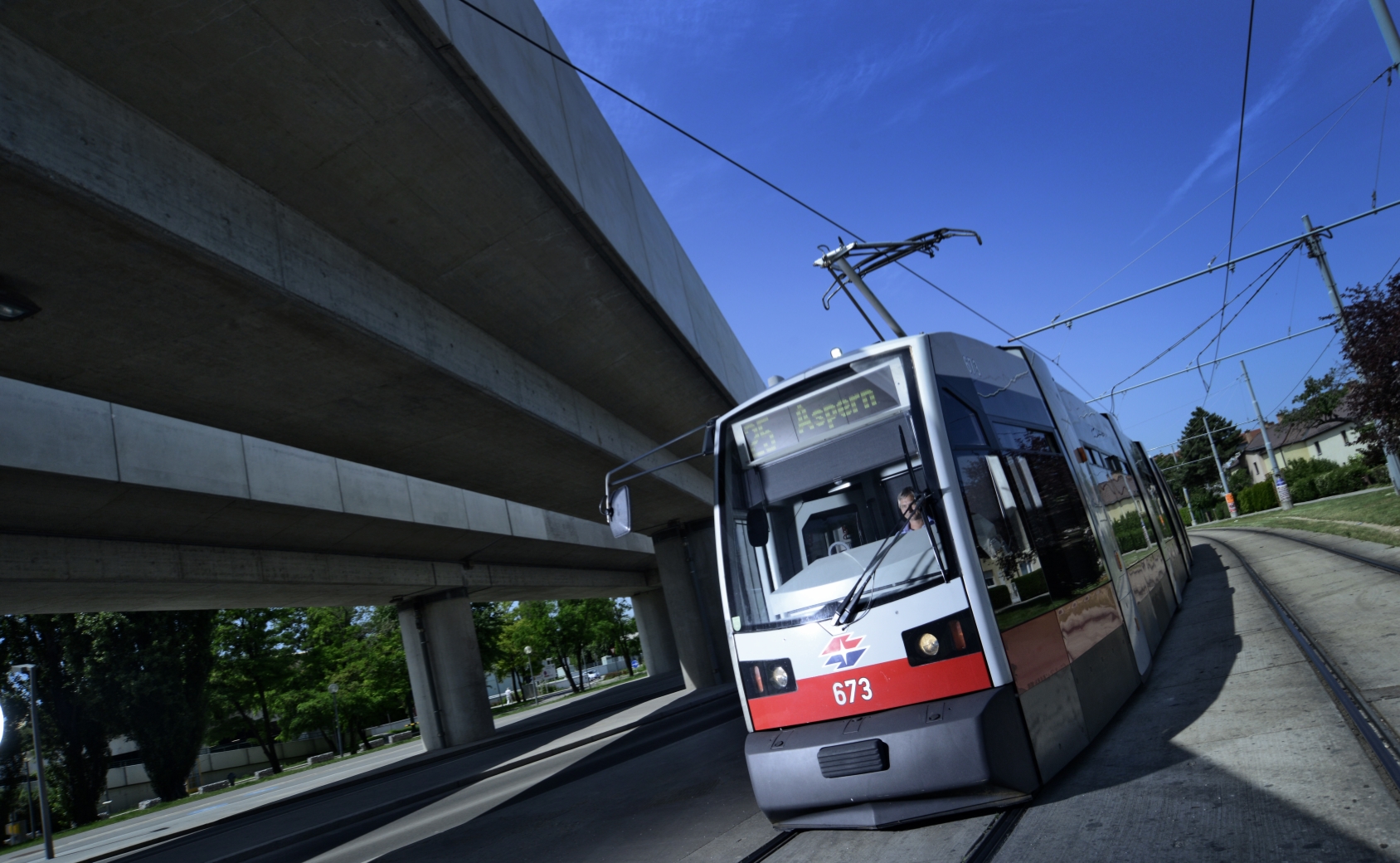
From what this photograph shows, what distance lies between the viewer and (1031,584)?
560cm

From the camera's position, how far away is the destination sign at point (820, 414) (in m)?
5.80

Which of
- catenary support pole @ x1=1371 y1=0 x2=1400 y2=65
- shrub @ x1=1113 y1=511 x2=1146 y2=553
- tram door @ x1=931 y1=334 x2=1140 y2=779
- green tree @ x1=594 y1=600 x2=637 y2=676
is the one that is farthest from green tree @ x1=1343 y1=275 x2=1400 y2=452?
green tree @ x1=594 y1=600 x2=637 y2=676

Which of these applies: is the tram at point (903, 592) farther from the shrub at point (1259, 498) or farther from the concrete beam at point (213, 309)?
the shrub at point (1259, 498)

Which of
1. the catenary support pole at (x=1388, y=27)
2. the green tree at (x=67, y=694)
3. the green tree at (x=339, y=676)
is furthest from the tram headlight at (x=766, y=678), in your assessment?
the green tree at (x=339, y=676)

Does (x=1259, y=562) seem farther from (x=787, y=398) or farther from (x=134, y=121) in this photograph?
(x=134, y=121)

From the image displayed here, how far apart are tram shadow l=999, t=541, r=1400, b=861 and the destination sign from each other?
8.33ft

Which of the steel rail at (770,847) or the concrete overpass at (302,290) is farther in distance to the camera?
the concrete overpass at (302,290)

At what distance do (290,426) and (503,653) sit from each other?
49570mm

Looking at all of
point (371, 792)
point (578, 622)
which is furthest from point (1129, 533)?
point (578, 622)

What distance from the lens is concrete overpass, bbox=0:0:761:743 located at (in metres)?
6.38

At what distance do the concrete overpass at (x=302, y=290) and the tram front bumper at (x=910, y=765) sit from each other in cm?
582

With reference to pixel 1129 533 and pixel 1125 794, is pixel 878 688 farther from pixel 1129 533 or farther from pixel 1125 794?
pixel 1129 533

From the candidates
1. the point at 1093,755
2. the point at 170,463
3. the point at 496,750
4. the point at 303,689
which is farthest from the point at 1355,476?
the point at 303,689

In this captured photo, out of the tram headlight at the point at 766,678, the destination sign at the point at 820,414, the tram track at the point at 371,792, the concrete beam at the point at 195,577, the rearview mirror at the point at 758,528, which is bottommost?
the tram track at the point at 371,792
